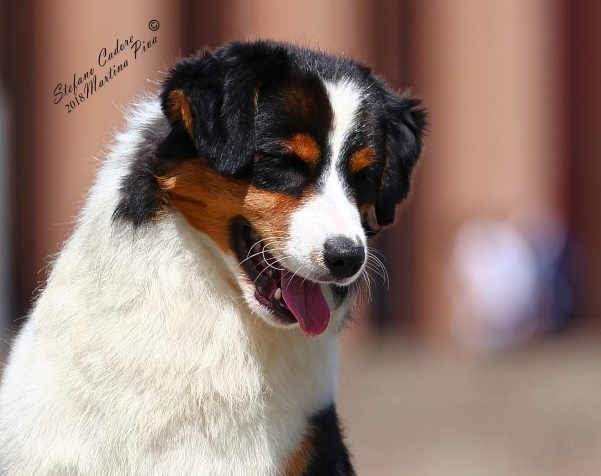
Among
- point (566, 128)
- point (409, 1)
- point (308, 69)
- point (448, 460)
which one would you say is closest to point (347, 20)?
point (409, 1)

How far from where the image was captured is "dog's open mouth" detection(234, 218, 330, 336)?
171 inches

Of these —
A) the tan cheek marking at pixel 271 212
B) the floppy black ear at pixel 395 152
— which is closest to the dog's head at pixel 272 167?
the tan cheek marking at pixel 271 212

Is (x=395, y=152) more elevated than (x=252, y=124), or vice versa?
(x=252, y=124)

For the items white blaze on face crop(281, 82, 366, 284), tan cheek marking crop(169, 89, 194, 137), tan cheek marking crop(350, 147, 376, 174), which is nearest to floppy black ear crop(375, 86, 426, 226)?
tan cheek marking crop(350, 147, 376, 174)

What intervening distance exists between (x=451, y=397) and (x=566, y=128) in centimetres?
414

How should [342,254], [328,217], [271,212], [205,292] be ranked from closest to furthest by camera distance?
[342,254] < [328,217] < [271,212] < [205,292]

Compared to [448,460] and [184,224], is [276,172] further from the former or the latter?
[448,460]

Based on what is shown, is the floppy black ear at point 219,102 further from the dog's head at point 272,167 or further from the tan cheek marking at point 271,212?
the tan cheek marking at point 271,212

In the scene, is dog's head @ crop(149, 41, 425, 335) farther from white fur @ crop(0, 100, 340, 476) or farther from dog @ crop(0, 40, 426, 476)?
white fur @ crop(0, 100, 340, 476)

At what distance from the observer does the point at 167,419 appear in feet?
14.1

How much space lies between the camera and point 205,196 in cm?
436

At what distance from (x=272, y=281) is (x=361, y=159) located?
1.94ft

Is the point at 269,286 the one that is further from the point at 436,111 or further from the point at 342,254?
the point at 436,111

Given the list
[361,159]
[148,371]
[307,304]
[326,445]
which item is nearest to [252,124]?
[361,159]
